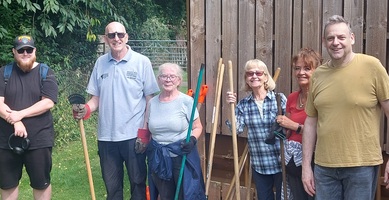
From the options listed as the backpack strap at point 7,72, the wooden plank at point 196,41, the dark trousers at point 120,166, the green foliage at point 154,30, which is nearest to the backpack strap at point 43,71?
the backpack strap at point 7,72

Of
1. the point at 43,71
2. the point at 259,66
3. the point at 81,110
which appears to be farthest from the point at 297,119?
the point at 43,71

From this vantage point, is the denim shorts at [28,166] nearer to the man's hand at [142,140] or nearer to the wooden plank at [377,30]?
the man's hand at [142,140]

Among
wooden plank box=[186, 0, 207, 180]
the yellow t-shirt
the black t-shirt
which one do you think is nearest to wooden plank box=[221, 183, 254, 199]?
wooden plank box=[186, 0, 207, 180]

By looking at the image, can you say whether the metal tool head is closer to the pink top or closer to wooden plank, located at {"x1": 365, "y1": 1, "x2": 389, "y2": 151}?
the pink top

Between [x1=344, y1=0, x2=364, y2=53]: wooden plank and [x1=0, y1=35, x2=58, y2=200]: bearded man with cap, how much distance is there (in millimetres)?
2470

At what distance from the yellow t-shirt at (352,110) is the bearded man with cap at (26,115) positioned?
236 centimetres

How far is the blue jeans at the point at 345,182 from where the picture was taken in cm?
328

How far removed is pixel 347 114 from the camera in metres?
3.23

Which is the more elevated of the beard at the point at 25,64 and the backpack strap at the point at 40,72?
the beard at the point at 25,64

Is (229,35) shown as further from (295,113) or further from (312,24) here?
(295,113)

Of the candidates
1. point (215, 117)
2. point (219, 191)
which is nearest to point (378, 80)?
point (215, 117)

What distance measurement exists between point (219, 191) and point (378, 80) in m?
2.59

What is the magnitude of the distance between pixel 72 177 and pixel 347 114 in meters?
4.92

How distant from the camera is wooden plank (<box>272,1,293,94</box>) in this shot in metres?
4.79
